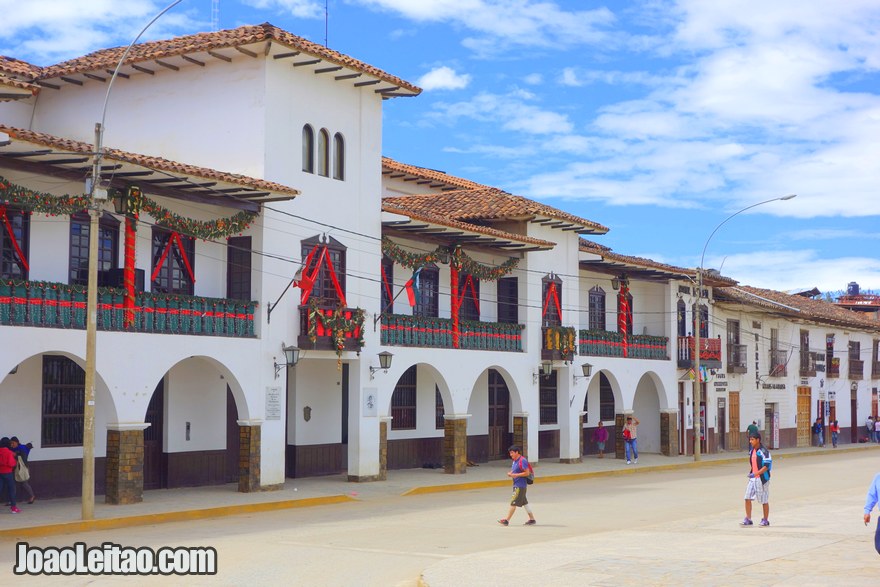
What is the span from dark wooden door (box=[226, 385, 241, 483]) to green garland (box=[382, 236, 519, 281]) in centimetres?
531

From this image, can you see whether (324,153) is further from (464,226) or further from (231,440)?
(231,440)

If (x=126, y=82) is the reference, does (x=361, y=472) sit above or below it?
below

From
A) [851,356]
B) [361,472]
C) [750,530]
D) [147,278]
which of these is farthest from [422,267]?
[851,356]

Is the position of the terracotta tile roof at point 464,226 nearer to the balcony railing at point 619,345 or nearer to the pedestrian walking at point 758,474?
the balcony railing at point 619,345

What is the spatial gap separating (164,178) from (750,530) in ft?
40.9

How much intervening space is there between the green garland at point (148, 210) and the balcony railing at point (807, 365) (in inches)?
1395

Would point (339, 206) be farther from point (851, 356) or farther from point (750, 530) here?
point (851, 356)

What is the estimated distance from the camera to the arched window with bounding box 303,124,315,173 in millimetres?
24828

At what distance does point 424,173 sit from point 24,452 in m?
20.3

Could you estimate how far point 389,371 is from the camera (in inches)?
1068

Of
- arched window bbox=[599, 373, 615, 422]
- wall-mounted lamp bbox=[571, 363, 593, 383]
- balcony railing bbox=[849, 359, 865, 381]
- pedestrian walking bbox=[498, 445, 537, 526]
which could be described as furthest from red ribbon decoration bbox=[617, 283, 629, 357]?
balcony railing bbox=[849, 359, 865, 381]

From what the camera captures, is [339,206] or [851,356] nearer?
[339,206]

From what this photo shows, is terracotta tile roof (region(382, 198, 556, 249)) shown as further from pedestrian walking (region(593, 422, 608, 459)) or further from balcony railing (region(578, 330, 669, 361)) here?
pedestrian walking (region(593, 422, 608, 459))

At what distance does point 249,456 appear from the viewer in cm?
2302
